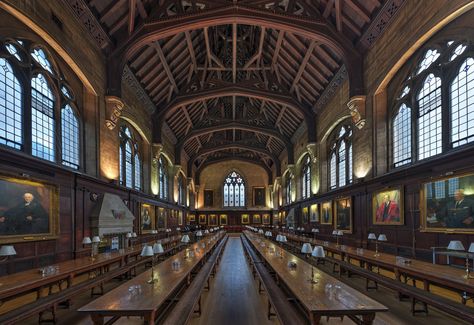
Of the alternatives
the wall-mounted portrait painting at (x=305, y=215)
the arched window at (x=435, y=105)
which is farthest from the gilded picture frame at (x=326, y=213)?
the arched window at (x=435, y=105)

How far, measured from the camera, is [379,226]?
12.1 meters

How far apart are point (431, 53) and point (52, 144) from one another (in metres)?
12.0

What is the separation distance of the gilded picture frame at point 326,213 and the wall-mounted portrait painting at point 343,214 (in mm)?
861

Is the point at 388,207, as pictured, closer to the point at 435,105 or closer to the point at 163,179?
the point at 435,105

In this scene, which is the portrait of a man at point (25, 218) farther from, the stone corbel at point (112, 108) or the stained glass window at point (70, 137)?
the stone corbel at point (112, 108)

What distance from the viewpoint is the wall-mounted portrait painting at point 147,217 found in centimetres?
1828

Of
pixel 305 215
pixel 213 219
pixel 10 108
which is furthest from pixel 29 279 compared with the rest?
pixel 213 219

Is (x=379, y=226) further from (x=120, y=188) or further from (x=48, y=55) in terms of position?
(x=48, y=55)

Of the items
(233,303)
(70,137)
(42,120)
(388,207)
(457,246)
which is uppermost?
(42,120)

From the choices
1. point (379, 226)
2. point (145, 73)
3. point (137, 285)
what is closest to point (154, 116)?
point (145, 73)

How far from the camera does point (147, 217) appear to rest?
63.6 feet

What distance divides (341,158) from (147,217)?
11655 millimetres

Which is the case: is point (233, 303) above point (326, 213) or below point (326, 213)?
below

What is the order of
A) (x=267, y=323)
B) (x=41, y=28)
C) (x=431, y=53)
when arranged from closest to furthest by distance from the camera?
(x=267, y=323) < (x=41, y=28) < (x=431, y=53)
